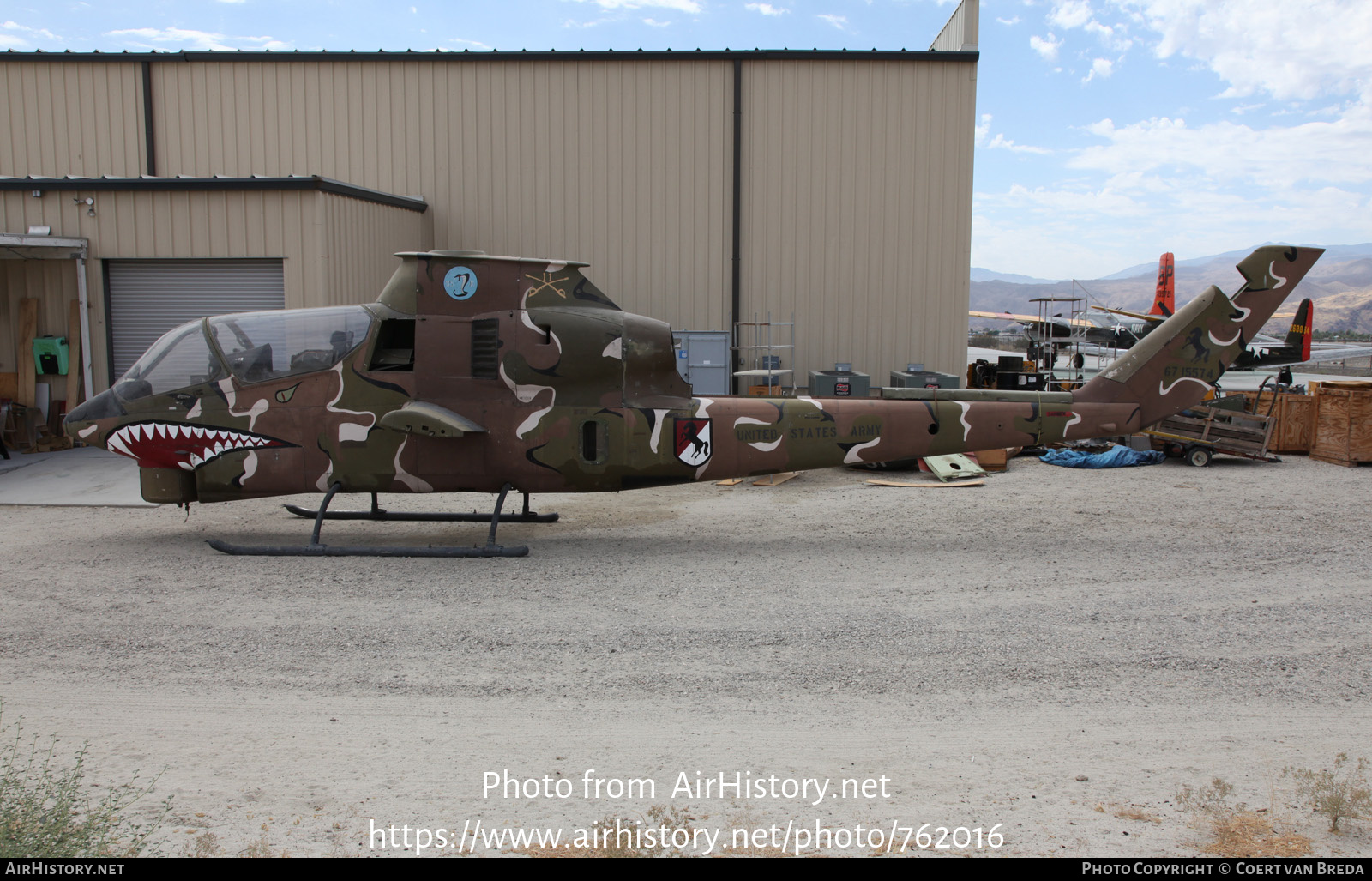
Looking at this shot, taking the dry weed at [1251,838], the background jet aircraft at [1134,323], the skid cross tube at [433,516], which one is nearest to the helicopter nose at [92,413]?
the skid cross tube at [433,516]

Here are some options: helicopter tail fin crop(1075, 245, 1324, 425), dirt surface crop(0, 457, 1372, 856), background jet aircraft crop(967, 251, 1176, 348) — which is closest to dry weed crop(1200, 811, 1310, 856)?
dirt surface crop(0, 457, 1372, 856)

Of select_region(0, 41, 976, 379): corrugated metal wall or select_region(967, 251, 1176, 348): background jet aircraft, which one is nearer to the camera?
select_region(0, 41, 976, 379): corrugated metal wall

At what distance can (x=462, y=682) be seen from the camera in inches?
201

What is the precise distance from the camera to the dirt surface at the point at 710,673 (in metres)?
3.78

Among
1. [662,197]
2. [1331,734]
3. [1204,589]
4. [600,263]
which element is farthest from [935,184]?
[1331,734]

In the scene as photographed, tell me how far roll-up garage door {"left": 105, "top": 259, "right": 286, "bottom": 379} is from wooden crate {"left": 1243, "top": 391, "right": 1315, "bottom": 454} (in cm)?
1636

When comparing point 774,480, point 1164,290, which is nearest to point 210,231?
point 774,480

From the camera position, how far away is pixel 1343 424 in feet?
43.5

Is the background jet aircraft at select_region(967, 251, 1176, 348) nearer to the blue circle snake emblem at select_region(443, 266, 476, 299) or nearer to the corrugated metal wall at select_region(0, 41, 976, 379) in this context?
the corrugated metal wall at select_region(0, 41, 976, 379)

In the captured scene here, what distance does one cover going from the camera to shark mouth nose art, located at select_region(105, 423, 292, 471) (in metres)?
7.94

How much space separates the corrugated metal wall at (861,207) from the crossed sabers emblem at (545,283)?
8530mm

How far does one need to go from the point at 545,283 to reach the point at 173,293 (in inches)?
328

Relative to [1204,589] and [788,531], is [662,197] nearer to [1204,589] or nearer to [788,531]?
[788,531]

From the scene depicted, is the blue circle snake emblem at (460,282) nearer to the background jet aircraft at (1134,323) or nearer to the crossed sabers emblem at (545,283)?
the crossed sabers emblem at (545,283)
